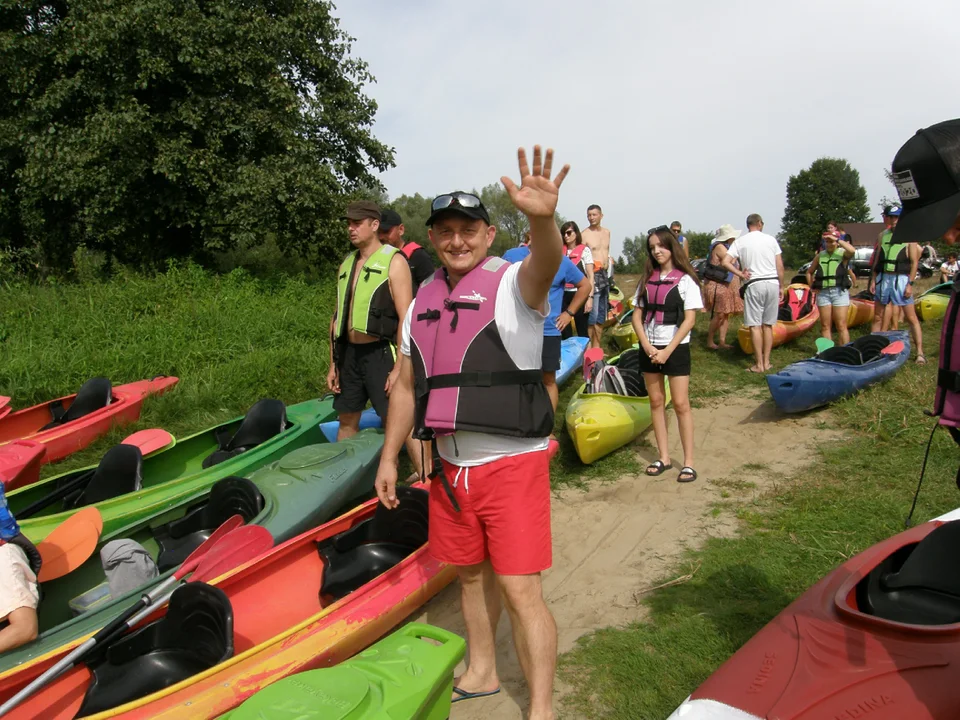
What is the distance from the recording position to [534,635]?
223 centimetres

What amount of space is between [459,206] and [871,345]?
589 cm

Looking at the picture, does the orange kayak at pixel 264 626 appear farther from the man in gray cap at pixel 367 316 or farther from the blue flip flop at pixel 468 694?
the man in gray cap at pixel 367 316

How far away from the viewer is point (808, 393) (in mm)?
5727

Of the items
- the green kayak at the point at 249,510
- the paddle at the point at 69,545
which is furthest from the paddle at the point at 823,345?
the paddle at the point at 69,545

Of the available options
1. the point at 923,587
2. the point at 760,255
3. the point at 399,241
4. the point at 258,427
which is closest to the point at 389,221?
the point at 399,241

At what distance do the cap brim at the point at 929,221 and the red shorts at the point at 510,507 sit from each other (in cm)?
118

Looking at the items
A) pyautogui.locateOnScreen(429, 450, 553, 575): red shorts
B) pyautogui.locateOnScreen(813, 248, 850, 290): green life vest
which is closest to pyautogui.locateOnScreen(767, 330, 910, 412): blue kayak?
pyautogui.locateOnScreen(813, 248, 850, 290): green life vest

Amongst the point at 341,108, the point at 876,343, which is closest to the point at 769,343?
the point at 876,343

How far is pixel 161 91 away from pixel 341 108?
3.26 m

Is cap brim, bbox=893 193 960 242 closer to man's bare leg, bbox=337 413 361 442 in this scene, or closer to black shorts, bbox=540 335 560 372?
black shorts, bbox=540 335 560 372

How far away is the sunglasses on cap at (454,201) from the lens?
2184 mm

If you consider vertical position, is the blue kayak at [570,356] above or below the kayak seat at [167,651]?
above

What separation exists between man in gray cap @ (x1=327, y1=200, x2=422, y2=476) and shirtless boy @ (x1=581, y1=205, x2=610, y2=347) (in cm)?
415

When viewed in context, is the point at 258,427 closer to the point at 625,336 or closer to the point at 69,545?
the point at 69,545
